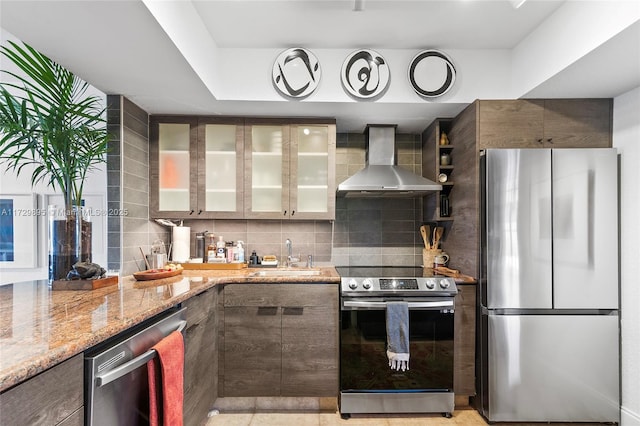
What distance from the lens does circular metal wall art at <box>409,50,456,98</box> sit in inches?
94.5

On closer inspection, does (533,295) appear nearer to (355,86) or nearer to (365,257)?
(365,257)

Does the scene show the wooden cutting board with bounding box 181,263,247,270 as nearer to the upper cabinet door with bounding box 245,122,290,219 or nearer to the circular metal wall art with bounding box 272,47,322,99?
the upper cabinet door with bounding box 245,122,290,219

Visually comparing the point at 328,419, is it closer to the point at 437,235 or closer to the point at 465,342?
the point at 465,342

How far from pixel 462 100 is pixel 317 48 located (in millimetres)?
1109

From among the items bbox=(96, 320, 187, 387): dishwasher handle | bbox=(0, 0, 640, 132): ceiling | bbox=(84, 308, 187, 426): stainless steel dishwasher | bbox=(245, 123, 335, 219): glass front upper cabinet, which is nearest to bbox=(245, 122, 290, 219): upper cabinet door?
bbox=(245, 123, 335, 219): glass front upper cabinet

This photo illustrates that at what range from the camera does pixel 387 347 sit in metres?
2.27

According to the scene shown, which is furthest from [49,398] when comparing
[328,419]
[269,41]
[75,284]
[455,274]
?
[455,274]

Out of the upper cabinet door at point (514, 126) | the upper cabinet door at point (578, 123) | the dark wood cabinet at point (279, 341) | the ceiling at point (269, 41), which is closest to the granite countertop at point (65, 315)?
the dark wood cabinet at point (279, 341)

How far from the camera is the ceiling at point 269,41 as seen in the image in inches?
60.8

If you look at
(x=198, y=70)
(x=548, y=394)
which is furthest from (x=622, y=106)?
(x=198, y=70)

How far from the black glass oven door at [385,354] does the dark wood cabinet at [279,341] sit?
0.10 m

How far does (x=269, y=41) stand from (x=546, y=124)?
6.57ft

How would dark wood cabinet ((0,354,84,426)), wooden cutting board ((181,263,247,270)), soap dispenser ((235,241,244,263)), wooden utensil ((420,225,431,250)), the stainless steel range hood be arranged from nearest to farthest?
dark wood cabinet ((0,354,84,426)) < the stainless steel range hood < wooden cutting board ((181,263,247,270)) < soap dispenser ((235,241,244,263)) < wooden utensil ((420,225,431,250))

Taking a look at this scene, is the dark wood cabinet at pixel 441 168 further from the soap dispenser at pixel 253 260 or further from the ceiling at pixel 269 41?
the soap dispenser at pixel 253 260
